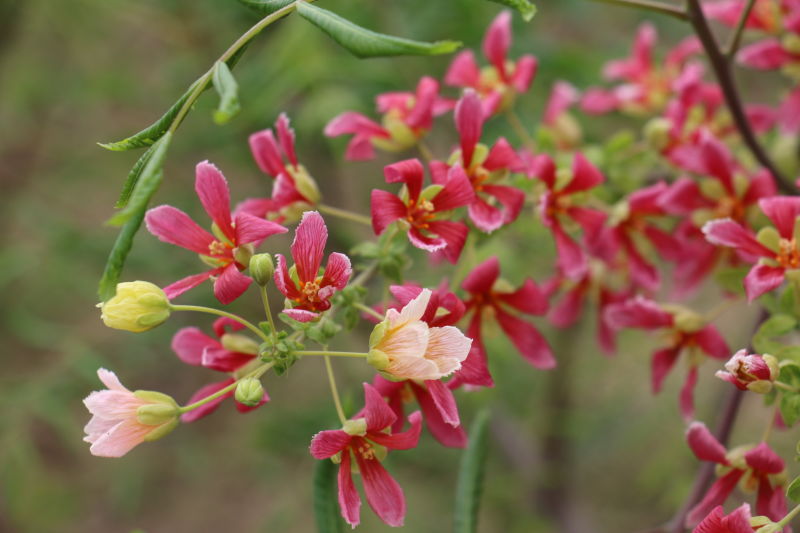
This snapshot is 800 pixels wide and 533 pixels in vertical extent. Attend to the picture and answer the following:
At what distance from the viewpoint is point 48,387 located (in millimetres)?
1548

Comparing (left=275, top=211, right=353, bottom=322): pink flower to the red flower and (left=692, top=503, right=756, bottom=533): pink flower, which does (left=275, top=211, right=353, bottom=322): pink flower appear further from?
(left=692, top=503, right=756, bottom=533): pink flower

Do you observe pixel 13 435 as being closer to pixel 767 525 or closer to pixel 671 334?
pixel 671 334

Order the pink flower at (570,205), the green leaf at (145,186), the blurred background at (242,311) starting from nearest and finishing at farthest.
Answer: the green leaf at (145,186)
the pink flower at (570,205)
the blurred background at (242,311)

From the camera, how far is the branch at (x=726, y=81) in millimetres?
815

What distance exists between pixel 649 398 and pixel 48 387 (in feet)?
5.16

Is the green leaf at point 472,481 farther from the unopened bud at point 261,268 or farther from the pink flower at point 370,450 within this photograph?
the unopened bud at point 261,268

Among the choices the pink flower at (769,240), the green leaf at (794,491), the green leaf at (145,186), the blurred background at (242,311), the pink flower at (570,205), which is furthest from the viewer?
the blurred background at (242,311)

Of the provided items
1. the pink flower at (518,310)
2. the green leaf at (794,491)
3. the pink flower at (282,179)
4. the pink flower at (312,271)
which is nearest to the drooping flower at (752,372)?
the green leaf at (794,491)

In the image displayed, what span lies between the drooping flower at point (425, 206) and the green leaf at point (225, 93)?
0.17 m

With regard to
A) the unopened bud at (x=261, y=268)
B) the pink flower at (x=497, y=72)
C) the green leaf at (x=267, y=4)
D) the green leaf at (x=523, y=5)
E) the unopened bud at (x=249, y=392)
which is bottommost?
the unopened bud at (x=249, y=392)

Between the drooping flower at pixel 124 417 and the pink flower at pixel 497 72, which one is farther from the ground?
the pink flower at pixel 497 72

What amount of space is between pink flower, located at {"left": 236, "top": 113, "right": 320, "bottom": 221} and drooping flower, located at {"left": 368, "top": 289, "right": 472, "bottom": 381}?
24 cm

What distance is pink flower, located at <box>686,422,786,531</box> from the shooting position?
717 mm

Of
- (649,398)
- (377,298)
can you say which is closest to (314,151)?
(377,298)
